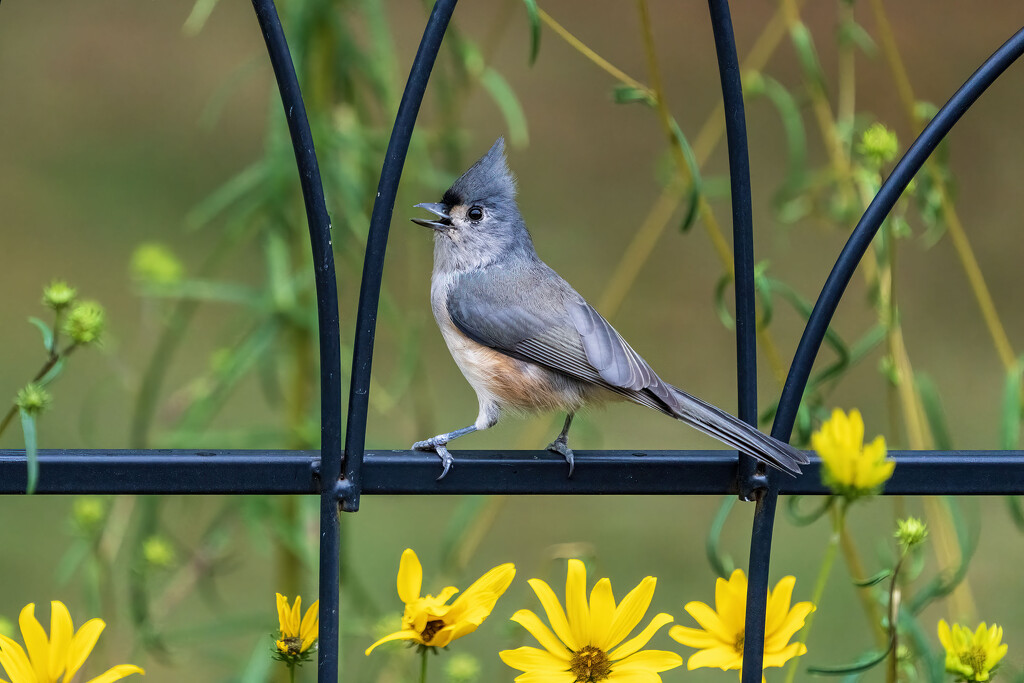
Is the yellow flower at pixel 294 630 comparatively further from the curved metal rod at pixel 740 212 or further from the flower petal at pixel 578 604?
the curved metal rod at pixel 740 212

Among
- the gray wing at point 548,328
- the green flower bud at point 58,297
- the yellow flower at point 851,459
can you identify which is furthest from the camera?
the gray wing at point 548,328


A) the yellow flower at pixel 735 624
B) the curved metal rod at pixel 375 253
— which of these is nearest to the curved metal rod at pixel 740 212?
the yellow flower at pixel 735 624

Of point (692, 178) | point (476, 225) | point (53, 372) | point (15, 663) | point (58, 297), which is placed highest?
point (476, 225)

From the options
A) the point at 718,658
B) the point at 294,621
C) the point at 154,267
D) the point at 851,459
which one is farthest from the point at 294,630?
the point at 154,267

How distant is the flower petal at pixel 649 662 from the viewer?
3.68 feet

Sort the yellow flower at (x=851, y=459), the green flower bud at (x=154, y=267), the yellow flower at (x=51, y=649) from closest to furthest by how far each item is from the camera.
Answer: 1. the yellow flower at (x=851, y=459)
2. the yellow flower at (x=51, y=649)
3. the green flower bud at (x=154, y=267)

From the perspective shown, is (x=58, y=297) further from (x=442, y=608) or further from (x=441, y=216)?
(x=441, y=216)

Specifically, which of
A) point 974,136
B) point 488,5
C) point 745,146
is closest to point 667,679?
point 745,146

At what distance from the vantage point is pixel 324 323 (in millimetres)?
1148

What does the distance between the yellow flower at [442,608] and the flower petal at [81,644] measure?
0.26 m

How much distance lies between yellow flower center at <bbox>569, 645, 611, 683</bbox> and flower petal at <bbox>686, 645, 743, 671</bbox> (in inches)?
3.5

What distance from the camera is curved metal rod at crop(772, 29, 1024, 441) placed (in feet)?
3.91

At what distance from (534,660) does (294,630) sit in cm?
24

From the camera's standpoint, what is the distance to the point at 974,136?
5293mm
